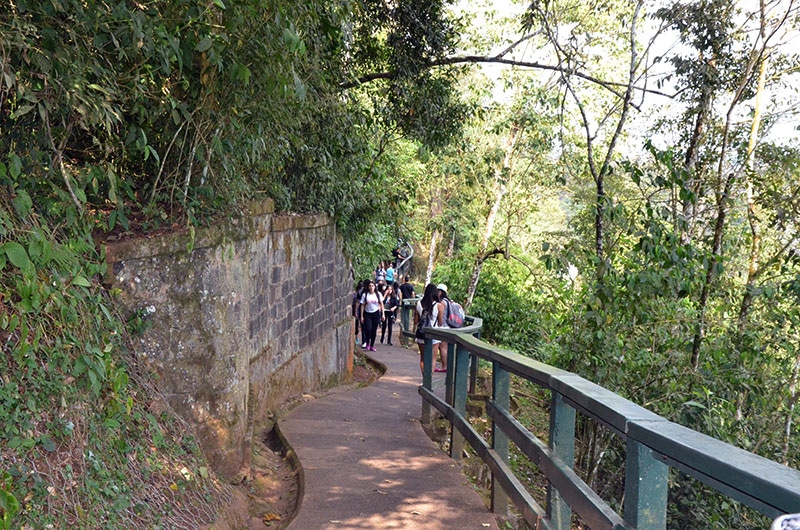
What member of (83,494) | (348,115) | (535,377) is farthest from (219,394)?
(348,115)

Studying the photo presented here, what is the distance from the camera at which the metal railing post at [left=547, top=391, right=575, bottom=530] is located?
354 centimetres

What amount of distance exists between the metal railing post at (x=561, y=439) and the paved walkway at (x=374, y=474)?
1098mm

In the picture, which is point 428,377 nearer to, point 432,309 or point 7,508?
point 432,309

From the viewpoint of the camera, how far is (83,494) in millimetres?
3566

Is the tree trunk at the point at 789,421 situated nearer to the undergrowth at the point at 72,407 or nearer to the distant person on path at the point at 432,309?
the distant person on path at the point at 432,309

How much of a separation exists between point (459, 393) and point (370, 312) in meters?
10.8

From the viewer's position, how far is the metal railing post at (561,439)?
11.6 feet

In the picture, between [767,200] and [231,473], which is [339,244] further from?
[231,473]

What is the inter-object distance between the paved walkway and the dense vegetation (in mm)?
930

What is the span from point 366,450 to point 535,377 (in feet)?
9.30

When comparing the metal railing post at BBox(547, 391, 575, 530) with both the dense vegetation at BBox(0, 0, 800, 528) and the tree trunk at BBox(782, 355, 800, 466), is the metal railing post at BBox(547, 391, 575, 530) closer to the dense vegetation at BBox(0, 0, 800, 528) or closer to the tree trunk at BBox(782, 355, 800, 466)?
the dense vegetation at BBox(0, 0, 800, 528)

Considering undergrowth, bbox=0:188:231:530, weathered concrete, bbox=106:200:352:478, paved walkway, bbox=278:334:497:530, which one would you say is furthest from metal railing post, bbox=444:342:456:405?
undergrowth, bbox=0:188:231:530

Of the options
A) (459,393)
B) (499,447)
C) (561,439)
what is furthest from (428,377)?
(561,439)

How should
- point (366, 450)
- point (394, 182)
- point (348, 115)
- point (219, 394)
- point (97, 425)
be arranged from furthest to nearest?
point (394, 182), point (348, 115), point (366, 450), point (219, 394), point (97, 425)
